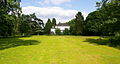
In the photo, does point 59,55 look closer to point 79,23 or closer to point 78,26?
point 78,26

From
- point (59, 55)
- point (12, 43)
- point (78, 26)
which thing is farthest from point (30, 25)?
point (59, 55)

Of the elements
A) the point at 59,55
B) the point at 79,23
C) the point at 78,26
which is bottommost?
the point at 59,55

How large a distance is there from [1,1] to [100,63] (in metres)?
24.1

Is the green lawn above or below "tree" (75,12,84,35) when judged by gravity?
below

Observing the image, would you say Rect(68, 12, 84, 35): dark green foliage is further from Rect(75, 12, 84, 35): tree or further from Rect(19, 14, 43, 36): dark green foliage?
Rect(19, 14, 43, 36): dark green foliage

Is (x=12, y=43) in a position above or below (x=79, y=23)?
below

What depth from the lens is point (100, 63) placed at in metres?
13.2

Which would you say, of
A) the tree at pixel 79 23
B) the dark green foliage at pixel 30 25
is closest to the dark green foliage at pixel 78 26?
the tree at pixel 79 23

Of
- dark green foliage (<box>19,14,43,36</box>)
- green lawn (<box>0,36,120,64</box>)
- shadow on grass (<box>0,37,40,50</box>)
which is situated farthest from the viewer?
dark green foliage (<box>19,14,43,36</box>)

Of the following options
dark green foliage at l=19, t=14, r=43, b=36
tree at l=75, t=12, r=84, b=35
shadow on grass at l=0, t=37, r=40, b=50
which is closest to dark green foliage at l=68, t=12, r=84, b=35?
tree at l=75, t=12, r=84, b=35

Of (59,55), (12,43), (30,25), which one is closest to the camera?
(59,55)

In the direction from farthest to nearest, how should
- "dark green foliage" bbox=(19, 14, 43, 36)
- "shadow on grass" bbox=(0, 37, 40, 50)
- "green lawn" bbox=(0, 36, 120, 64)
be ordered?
1. "dark green foliage" bbox=(19, 14, 43, 36)
2. "shadow on grass" bbox=(0, 37, 40, 50)
3. "green lawn" bbox=(0, 36, 120, 64)

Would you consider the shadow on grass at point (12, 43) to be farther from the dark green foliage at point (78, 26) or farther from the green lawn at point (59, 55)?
the dark green foliage at point (78, 26)

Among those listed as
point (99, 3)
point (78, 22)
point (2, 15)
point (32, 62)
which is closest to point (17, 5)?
point (2, 15)
